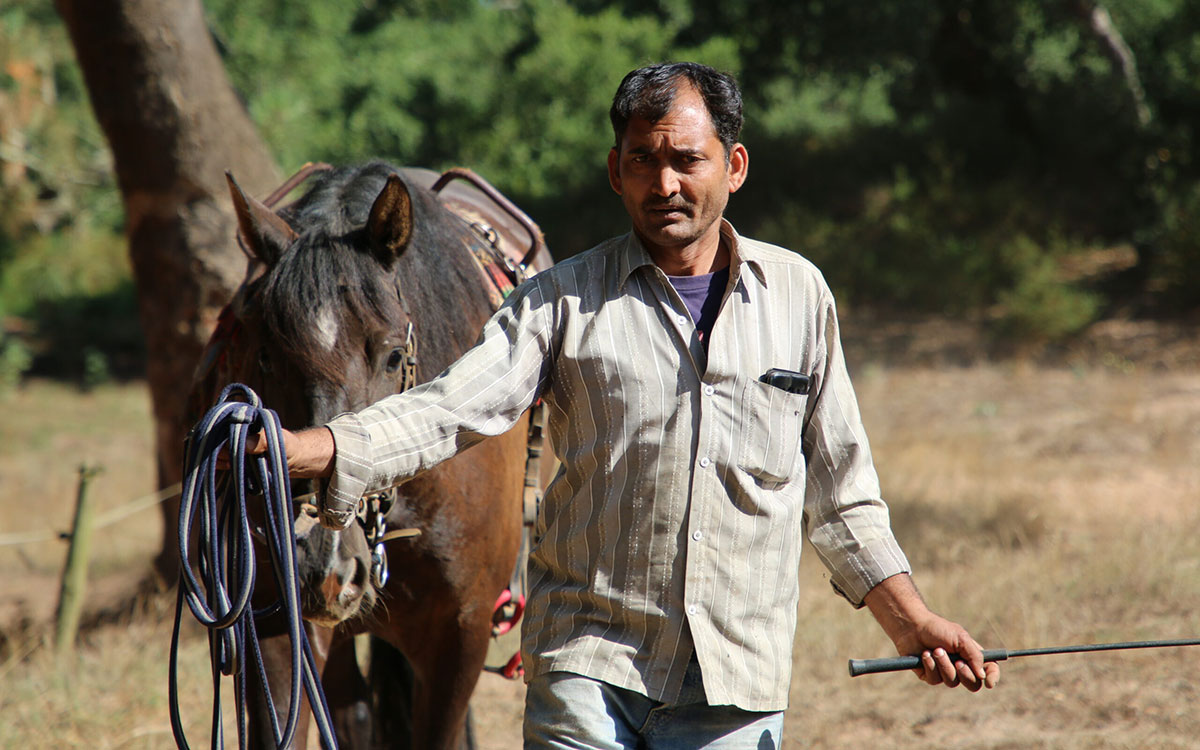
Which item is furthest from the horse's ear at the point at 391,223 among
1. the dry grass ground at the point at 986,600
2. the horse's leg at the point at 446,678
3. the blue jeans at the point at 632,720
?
the dry grass ground at the point at 986,600

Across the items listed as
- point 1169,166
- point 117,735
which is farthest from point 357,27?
point 117,735

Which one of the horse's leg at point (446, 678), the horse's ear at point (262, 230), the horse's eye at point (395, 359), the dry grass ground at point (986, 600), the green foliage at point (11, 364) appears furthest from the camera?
the green foliage at point (11, 364)

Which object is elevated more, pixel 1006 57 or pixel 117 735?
pixel 1006 57

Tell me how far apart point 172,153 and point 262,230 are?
3237mm

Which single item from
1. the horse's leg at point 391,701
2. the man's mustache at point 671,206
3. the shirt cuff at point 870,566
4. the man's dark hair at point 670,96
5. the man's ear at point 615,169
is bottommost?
the horse's leg at point 391,701

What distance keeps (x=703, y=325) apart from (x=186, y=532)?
0.92 m

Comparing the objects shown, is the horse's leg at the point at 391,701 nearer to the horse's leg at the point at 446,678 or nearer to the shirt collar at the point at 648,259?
the horse's leg at the point at 446,678

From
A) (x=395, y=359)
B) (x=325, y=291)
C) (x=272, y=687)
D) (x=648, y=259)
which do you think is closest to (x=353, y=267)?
(x=325, y=291)

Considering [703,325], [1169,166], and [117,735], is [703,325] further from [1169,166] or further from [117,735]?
[1169,166]

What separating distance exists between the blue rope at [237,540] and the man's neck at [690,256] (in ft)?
2.40

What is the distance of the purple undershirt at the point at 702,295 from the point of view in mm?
1989

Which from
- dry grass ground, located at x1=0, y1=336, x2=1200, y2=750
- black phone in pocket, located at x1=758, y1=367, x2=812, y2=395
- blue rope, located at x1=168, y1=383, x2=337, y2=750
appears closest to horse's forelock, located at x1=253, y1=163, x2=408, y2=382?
blue rope, located at x1=168, y1=383, x2=337, y2=750

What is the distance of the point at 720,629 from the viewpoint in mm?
1890

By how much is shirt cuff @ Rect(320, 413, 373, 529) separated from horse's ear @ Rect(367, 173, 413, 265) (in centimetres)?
89
